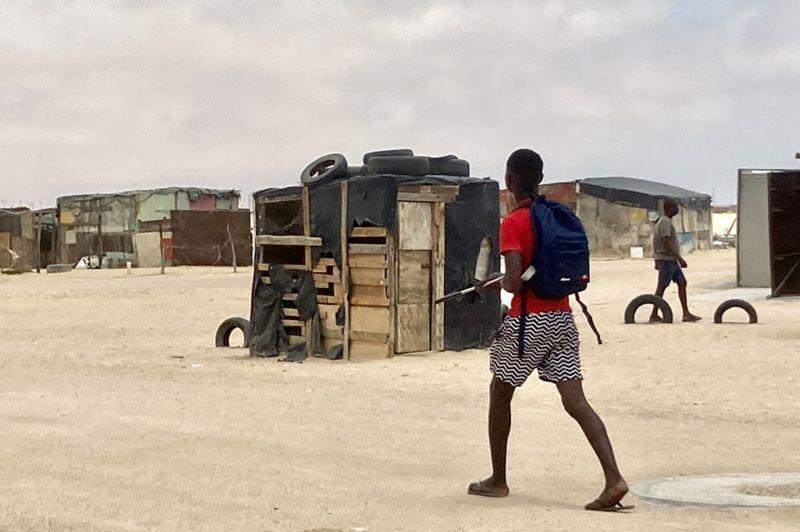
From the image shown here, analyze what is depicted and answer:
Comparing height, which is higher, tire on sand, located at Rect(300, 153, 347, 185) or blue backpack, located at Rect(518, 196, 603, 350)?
tire on sand, located at Rect(300, 153, 347, 185)

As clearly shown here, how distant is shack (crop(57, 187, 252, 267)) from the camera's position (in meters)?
44.4

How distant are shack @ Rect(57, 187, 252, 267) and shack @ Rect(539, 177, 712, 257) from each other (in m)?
11.7

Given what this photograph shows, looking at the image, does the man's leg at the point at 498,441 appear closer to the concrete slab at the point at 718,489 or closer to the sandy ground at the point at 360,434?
the sandy ground at the point at 360,434

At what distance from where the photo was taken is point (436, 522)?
574 cm

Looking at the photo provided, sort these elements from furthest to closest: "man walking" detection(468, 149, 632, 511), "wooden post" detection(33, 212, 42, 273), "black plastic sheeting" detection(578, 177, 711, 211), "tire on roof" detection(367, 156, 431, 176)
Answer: "wooden post" detection(33, 212, 42, 273), "black plastic sheeting" detection(578, 177, 711, 211), "tire on roof" detection(367, 156, 431, 176), "man walking" detection(468, 149, 632, 511)

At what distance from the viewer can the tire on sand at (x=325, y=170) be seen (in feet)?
49.1

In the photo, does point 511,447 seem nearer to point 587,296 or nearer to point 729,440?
point 729,440

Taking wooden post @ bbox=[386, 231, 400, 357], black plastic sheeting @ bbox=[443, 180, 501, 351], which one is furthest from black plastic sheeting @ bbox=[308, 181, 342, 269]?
black plastic sheeting @ bbox=[443, 180, 501, 351]

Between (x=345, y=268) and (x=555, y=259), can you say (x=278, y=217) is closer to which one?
(x=345, y=268)

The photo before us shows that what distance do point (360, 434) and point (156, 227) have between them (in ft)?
128

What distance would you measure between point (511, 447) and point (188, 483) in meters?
2.43

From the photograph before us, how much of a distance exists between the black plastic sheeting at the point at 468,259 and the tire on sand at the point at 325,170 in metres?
1.41

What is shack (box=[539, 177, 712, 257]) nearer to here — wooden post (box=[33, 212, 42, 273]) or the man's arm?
wooden post (box=[33, 212, 42, 273])

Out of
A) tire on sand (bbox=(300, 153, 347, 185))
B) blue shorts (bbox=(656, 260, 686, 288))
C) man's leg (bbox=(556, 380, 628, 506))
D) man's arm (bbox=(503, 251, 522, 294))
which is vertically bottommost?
man's leg (bbox=(556, 380, 628, 506))
